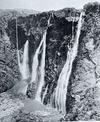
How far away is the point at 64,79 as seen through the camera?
9.59m

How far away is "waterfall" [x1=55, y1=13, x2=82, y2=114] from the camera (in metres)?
9.23

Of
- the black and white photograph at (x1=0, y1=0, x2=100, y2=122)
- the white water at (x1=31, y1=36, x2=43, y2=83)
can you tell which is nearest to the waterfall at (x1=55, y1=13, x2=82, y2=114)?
the black and white photograph at (x1=0, y1=0, x2=100, y2=122)

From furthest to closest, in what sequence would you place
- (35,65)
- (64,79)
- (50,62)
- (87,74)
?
(35,65) → (50,62) → (64,79) → (87,74)

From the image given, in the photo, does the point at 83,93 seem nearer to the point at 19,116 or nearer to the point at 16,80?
the point at 19,116

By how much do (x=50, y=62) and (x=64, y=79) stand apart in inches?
46.6

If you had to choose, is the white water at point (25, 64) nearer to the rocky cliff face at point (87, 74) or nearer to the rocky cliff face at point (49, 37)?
the rocky cliff face at point (49, 37)

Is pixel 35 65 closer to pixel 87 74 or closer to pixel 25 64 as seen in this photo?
pixel 25 64

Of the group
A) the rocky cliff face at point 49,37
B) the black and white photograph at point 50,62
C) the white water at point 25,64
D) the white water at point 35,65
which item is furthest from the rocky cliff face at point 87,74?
the white water at point 25,64

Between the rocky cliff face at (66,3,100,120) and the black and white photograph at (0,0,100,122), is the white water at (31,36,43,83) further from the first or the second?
the rocky cliff face at (66,3,100,120)

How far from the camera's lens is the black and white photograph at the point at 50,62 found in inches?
335

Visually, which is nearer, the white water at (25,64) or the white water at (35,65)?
the white water at (35,65)

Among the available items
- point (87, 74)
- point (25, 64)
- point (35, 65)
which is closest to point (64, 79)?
point (87, 74)

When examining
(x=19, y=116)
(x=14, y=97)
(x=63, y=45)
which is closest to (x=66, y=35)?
(x=63, y=45)

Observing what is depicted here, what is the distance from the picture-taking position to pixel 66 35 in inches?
404
